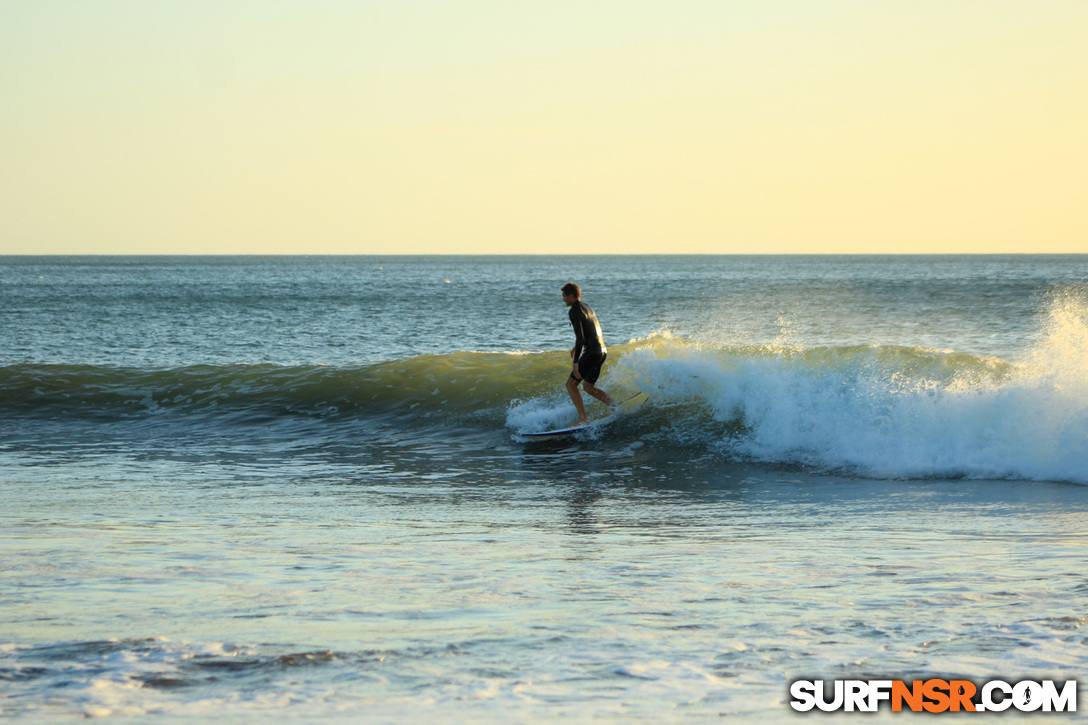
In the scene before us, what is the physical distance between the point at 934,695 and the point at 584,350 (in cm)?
859

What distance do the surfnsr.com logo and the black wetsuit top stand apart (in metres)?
8.20

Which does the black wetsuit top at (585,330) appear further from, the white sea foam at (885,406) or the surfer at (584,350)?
the white sea foam at (885,406)

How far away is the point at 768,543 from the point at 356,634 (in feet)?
10.7

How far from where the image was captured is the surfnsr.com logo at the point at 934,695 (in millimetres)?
3648

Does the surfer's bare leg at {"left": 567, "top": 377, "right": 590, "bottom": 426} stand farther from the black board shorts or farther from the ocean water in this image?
the ocean water

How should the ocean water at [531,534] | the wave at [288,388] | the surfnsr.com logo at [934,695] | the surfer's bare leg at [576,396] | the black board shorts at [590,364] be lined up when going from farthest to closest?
the wave at [288,388], the surfer's bare leg at [576,396], the black board shorts at [590,364], the ocean water at [531,534], the surfnsr.com logo at [934,695]

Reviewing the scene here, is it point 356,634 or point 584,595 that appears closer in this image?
point 356,634

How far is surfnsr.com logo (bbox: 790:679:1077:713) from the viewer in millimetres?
3648

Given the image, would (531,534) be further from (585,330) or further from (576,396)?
(576,396)

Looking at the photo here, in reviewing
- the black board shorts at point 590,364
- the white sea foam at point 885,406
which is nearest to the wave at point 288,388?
the black board shorts at point 590,364

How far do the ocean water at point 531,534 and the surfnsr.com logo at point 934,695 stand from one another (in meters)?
0.10

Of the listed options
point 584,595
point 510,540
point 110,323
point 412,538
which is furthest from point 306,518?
point 110,323

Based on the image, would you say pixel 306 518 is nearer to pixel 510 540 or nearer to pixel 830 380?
pixel 510 540

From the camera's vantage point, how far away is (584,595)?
513 centimetres
